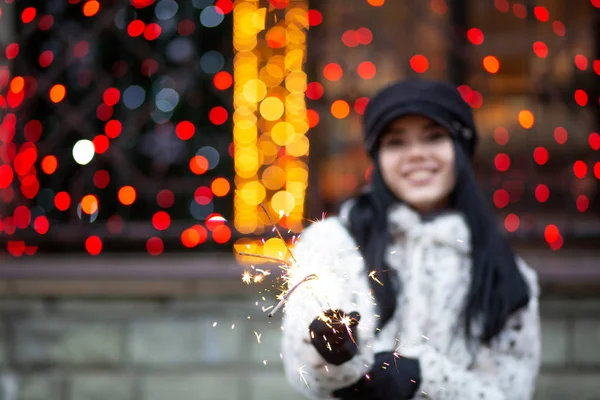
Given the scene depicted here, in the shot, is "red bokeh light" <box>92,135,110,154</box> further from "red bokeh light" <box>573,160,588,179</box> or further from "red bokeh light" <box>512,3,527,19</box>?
"red bokeh light" <box>573,160,588,179</box>

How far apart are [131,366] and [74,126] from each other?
1.28m

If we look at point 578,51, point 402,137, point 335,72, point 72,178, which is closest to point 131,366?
point 72,178

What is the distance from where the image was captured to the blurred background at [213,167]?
311 centimetres

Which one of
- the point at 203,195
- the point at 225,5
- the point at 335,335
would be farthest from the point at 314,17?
the point at 335,335

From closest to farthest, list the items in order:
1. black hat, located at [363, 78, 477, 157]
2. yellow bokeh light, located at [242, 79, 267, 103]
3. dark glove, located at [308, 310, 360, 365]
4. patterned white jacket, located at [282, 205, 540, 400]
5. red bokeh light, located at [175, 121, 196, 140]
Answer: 1. dark glove, located at [308, 310, 360, 365]
2. patterned white jacket, located at [282, 205, 540, 400]
3. black hat, located at [363, 78, 477, 157]
4. red bokeh light, located at [175, 121, 196, 140]
5. yellow bokeh light, located at [242, 79, 267, 103]

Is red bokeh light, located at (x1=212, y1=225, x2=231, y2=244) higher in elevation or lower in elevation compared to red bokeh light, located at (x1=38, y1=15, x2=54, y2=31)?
lower

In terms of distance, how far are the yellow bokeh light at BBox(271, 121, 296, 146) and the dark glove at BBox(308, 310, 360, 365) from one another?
2443 millimetres

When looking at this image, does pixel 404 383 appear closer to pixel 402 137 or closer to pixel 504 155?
pixel 402 137

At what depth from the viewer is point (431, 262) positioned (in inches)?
65.7

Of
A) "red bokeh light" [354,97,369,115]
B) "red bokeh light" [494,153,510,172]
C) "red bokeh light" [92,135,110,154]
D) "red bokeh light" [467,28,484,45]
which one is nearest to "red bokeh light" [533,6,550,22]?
"red bokeh light" [467,28,484,45]

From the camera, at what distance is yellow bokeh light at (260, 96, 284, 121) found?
3.59 metres

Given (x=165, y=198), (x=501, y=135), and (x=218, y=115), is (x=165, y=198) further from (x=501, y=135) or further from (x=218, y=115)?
(x=501, y=135)

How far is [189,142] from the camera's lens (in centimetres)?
343

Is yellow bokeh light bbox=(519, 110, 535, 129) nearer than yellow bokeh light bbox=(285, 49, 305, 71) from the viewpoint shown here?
Yes
